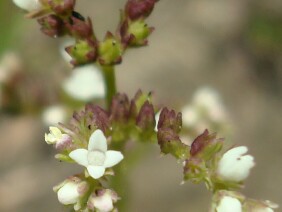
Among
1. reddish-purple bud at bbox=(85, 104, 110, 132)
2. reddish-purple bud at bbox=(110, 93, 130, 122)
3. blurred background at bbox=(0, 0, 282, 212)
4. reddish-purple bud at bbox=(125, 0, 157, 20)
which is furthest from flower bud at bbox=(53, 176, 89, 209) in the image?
blurred background at bbox=(0, 0, 282, 212)

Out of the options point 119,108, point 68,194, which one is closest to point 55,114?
point 119,108

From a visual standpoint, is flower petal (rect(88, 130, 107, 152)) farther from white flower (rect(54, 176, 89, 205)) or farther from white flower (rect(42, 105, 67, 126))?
white flower (rect(42, 105, 67, 126))

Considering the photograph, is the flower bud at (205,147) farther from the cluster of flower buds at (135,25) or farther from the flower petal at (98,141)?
the cluster of flower buds at (135,25)

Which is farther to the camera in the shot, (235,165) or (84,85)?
(84,85)

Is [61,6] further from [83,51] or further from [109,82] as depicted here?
[109,82]

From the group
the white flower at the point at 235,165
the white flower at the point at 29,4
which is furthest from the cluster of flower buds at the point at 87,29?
the white flower at the point at 235,165
